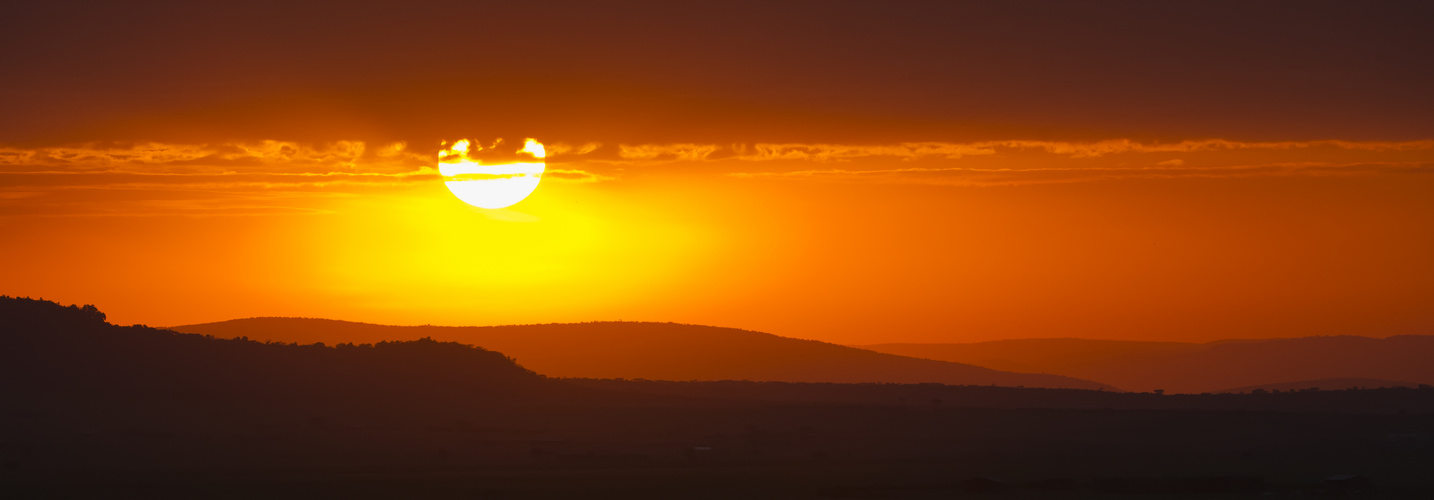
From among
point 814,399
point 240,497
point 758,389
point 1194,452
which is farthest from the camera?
point 758,389

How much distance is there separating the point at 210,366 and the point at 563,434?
89.7 feet

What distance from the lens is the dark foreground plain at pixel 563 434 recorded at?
5397 cm

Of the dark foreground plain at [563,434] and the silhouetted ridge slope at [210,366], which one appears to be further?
the silhouetted ridge slope at [210,366]

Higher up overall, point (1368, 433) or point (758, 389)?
point (758, 389)

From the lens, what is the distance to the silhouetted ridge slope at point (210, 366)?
88.8 metres

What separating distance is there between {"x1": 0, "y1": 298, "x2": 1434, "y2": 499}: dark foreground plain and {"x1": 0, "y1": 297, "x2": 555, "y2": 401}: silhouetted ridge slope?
0.18 meters

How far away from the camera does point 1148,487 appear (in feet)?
174

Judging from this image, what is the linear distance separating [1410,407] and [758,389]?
52.7 m

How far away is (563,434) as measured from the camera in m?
80.7

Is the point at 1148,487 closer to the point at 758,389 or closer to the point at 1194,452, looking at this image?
the point at 1194,452

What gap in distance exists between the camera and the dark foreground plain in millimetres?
53969

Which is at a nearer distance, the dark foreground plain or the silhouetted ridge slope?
the dark foreground plain

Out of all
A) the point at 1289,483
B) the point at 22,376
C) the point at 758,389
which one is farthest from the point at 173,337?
the point at 1289,483

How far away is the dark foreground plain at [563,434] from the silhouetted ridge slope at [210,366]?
0.61 feet
